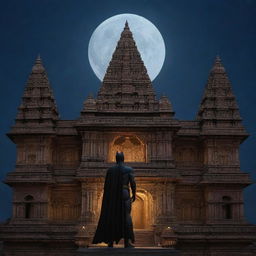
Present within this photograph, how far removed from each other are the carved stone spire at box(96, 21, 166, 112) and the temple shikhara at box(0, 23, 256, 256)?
8 cm

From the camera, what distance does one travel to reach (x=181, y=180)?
39.6 metres

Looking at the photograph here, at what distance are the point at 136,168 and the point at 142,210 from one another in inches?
163

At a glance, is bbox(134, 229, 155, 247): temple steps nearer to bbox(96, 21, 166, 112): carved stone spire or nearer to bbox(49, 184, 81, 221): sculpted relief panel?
bbox(49, 184, 81, 221): sculpted relief panel

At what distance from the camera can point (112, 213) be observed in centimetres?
1873

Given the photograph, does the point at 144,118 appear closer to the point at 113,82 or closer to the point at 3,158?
the point at 113,82

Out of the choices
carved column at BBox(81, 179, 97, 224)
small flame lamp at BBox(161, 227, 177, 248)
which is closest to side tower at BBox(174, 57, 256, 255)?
small flame lamp at BBox(161, 227, 177, 248)

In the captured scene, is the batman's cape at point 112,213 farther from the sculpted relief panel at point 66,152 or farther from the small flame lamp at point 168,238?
the sculpted relief panel at point 66,152

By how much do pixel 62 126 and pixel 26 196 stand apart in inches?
227

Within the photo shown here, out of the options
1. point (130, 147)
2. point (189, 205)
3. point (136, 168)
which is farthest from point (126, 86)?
point (189, 205)

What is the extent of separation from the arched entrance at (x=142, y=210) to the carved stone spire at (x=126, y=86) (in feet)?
19.5

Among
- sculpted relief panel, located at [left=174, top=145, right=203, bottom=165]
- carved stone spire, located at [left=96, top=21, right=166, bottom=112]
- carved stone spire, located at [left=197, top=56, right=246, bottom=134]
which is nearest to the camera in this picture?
carved stone spire, located at [left=96, top=21, right=166, bottom=112]

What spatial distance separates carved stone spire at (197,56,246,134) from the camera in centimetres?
4188

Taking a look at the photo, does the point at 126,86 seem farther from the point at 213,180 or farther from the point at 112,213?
the point at 112,213

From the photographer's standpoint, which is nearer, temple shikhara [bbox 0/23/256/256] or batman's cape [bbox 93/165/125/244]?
batman's cape [bbox 93/165/125/244]
